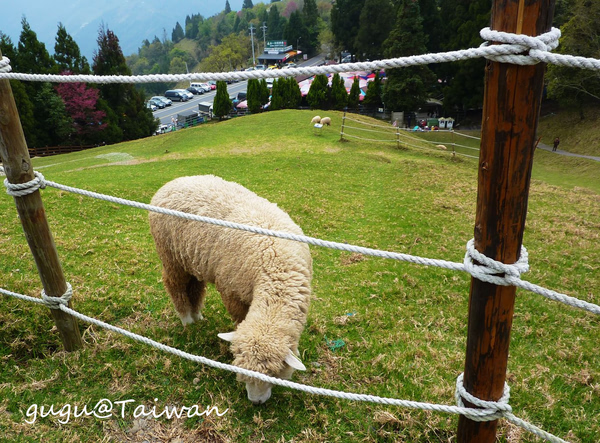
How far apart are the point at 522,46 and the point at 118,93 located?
129 feet

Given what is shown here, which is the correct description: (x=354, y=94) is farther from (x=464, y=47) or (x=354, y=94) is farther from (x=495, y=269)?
(x=495, y=269)

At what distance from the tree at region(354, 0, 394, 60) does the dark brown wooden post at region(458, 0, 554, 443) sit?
147ft

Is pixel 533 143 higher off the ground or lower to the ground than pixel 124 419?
higher

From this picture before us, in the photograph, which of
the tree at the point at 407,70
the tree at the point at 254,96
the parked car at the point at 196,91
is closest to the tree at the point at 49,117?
the tree at the point at 254,96

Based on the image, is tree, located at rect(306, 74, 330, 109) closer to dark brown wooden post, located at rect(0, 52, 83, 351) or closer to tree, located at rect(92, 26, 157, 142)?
tree, located at rect(92, 26, 157, 142)

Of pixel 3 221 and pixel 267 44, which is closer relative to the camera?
pixel 3 221

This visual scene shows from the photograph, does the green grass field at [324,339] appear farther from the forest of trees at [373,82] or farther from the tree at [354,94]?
the tree at [354,94]

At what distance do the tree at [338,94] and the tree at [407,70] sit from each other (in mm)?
3523

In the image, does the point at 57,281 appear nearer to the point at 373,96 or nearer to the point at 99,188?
the point at 99,188

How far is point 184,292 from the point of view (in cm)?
425

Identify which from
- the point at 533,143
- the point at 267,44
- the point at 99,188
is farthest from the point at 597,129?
the point at 267,44

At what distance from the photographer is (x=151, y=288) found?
16.5 ft

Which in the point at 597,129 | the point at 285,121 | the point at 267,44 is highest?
the point at 267,44

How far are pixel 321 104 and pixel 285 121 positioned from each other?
37.1 ft
